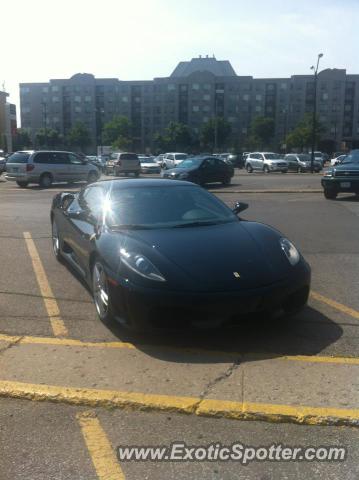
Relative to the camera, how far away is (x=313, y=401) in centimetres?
333

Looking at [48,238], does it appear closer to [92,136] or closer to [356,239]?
[356,239]

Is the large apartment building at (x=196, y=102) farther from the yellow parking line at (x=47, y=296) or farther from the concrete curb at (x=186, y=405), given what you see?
the concrete curb at (x=186, y=405)

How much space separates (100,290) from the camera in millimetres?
4801

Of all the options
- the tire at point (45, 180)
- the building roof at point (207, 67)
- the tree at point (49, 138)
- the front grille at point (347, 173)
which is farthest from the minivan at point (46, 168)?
the building roof at point (207, 67)

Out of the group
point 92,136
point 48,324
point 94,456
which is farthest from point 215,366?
point 92,136

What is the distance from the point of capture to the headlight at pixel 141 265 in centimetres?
416

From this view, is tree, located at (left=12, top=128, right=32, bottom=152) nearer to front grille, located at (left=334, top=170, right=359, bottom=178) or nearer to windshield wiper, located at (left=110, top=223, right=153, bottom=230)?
front grille, located at (left=334, top=170, right=359, bottom=178)

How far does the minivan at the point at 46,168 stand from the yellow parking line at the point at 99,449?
2123 centimetres

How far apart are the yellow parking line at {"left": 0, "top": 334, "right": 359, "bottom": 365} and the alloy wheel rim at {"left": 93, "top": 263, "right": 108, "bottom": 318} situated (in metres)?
0.43

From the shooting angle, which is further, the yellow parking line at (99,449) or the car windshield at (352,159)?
the car windshield at (352,159)

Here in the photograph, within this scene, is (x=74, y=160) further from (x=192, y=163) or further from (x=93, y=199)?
(x=93, y=199)

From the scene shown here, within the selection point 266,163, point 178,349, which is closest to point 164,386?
point 178,349

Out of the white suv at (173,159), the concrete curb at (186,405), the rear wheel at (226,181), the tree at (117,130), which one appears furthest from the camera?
the tree at (117,130)

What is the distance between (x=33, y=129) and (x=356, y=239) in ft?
445
